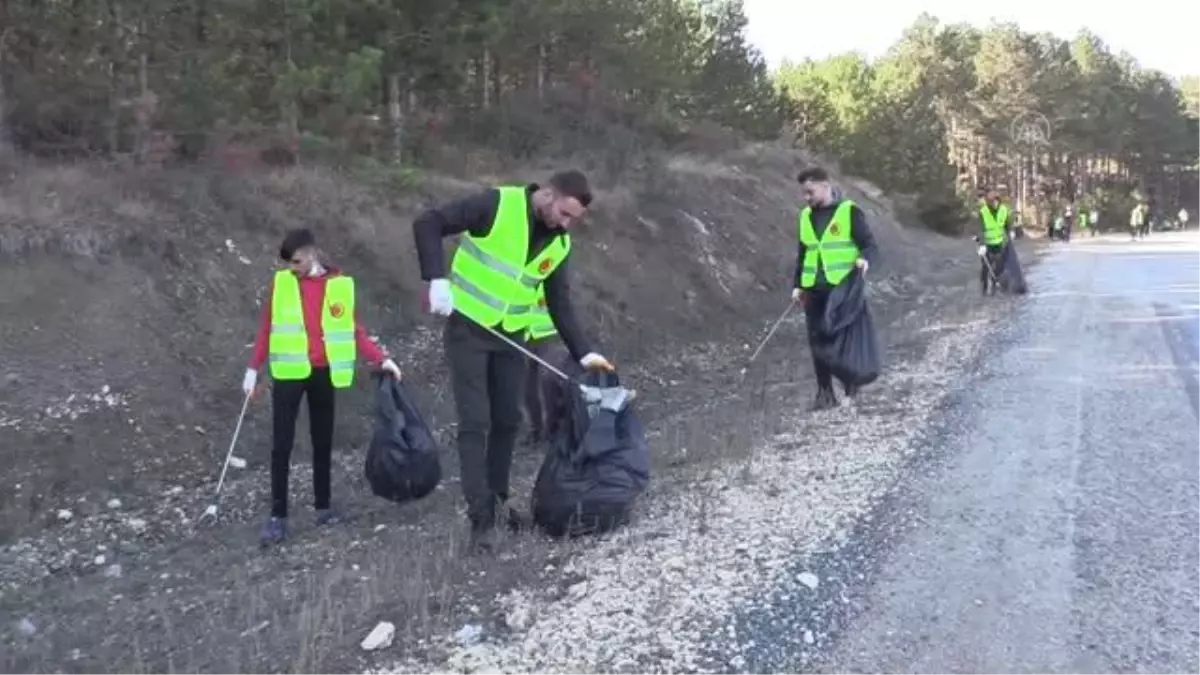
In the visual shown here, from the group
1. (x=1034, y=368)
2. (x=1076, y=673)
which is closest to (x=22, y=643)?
(x=1076, y=673)

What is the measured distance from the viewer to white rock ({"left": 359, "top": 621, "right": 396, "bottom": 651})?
185 inches

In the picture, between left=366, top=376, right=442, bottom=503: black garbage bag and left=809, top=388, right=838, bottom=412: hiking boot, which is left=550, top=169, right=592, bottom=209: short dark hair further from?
left=809, top=388, right=838, bottom=412: hiking boot

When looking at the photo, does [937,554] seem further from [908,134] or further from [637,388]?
[908,134]

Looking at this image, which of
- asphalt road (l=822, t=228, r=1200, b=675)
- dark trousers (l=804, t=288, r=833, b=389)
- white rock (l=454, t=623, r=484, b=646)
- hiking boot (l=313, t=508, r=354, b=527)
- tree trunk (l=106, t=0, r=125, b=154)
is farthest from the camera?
tree trunk (l=106, t=0, r=125, b=154)

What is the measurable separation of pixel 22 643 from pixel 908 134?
176ft

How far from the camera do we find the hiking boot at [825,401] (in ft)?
31.7

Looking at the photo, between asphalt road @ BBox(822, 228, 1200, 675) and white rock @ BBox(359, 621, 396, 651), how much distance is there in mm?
1682

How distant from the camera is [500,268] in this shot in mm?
5844

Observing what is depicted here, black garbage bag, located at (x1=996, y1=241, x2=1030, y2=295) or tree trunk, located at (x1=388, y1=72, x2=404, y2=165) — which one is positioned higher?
tree trunk, located at (x1=388, y1=72, x2=404, y2=165)

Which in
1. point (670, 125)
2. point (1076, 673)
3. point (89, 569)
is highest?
point (670, 125)

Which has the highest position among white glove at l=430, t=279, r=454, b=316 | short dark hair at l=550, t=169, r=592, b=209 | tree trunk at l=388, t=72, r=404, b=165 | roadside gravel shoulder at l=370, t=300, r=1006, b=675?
tree trunk at l=388, t=72, r=404, b=165

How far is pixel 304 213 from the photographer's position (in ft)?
44.4

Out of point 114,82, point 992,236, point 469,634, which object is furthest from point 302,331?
point 992,236

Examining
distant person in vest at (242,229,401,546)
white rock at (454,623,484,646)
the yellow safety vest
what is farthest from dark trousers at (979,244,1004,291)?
white rock at (454,623,484,646)
